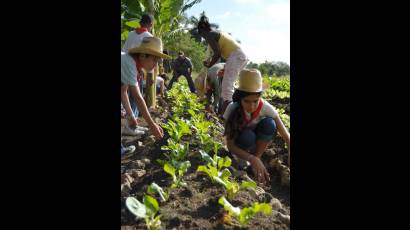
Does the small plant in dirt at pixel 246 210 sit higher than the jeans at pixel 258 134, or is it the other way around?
the jeans at pixel 258 134

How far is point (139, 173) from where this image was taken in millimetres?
2627

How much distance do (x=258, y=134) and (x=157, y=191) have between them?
3.78ft

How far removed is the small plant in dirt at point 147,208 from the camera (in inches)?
62.9

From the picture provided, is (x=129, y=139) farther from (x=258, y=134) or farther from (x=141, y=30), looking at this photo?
(x=258, y=134)

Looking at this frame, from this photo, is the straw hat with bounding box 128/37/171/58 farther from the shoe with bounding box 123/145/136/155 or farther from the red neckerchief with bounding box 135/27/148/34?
the red neckerchief with bounding box 135/27/148/34

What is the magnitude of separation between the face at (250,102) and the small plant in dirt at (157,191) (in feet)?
3.03

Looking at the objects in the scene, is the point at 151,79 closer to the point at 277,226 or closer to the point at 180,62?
the point at 277,226

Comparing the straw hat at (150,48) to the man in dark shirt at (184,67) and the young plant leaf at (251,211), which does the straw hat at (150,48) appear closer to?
the young plant leaf at (251,211)

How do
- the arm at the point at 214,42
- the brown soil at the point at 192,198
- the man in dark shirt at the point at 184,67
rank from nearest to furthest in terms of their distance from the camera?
the brown soil at the point at 192,198 < the arm at the point at 214,42 < the man in dark shirt at the point at 184,67

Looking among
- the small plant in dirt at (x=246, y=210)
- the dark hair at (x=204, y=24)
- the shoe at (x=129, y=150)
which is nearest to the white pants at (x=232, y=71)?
the dark hair at (x=204, y=24)

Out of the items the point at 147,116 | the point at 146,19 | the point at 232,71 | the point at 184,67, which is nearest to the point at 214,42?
the point at 232,71
